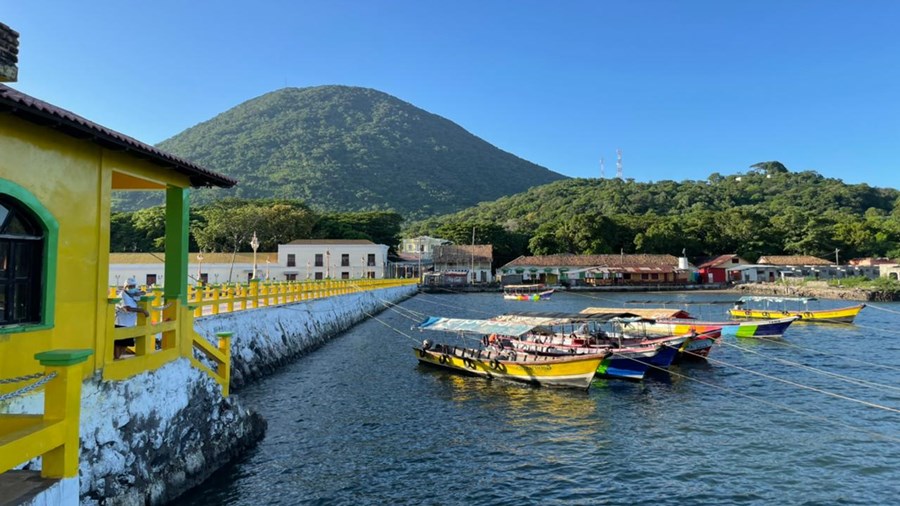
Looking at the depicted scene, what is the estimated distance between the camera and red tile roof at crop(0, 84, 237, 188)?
583 cm

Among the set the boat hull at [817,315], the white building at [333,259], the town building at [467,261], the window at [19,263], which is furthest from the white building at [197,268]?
the window at [19,263]

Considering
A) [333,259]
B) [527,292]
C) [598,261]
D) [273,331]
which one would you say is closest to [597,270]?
[598,261]

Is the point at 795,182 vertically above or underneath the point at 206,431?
above

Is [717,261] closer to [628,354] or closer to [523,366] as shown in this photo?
[628,354]

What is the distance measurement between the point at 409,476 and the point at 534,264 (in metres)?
80.2

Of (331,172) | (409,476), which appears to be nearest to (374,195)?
(331,172)

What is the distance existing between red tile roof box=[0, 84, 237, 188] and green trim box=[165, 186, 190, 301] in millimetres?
889

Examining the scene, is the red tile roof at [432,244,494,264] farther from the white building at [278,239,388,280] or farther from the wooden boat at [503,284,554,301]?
the white building at [278,239,388,280]

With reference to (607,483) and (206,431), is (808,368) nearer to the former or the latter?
(607,483)

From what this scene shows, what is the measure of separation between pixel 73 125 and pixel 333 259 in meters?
66.6

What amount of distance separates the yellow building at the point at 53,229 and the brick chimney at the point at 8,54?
0.93 meters

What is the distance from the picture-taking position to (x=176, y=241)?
992 centimetres

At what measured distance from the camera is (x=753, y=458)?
11578mm

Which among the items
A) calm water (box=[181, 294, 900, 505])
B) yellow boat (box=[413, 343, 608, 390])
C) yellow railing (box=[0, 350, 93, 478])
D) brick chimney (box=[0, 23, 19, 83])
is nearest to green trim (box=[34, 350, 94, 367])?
yellow railing (box=[0, 350, 93, 478])
